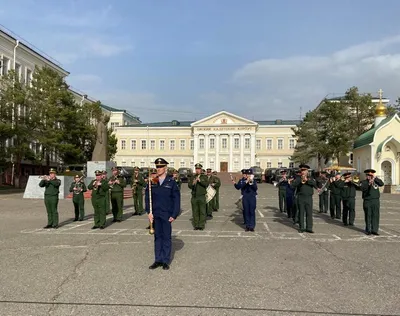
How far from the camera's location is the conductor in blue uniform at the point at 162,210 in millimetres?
7484

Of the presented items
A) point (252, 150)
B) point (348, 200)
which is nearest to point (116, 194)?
point (348, 200)

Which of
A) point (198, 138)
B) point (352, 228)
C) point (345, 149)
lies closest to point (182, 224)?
point (352, 228)

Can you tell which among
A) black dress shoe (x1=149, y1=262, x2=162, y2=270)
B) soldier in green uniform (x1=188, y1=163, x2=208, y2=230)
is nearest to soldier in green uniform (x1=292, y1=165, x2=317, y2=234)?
soldier in green uniform (x1=188, y1=163, x2=208, y2=230)

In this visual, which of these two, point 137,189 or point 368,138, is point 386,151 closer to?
point 368,138

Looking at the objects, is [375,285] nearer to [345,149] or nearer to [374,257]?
[374,257]

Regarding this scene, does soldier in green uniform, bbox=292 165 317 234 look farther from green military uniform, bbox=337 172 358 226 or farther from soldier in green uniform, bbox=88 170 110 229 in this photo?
soldier in green uniform, bbox=88 170 110 229

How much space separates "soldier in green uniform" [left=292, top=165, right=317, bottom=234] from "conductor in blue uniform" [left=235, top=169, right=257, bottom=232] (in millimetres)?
1227

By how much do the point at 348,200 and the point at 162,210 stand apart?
8.63 metres

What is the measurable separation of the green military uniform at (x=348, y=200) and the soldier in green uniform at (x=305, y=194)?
2.51 meters

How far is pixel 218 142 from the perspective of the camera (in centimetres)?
8681

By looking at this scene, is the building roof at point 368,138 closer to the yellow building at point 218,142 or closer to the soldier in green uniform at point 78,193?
the soldier in green uniform at point 78,193

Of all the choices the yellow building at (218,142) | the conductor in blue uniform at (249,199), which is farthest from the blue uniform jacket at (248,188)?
the yellow building at (218,142)

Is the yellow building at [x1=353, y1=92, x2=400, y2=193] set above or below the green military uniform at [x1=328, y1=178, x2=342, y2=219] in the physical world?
above

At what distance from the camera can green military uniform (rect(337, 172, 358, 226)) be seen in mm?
13977
